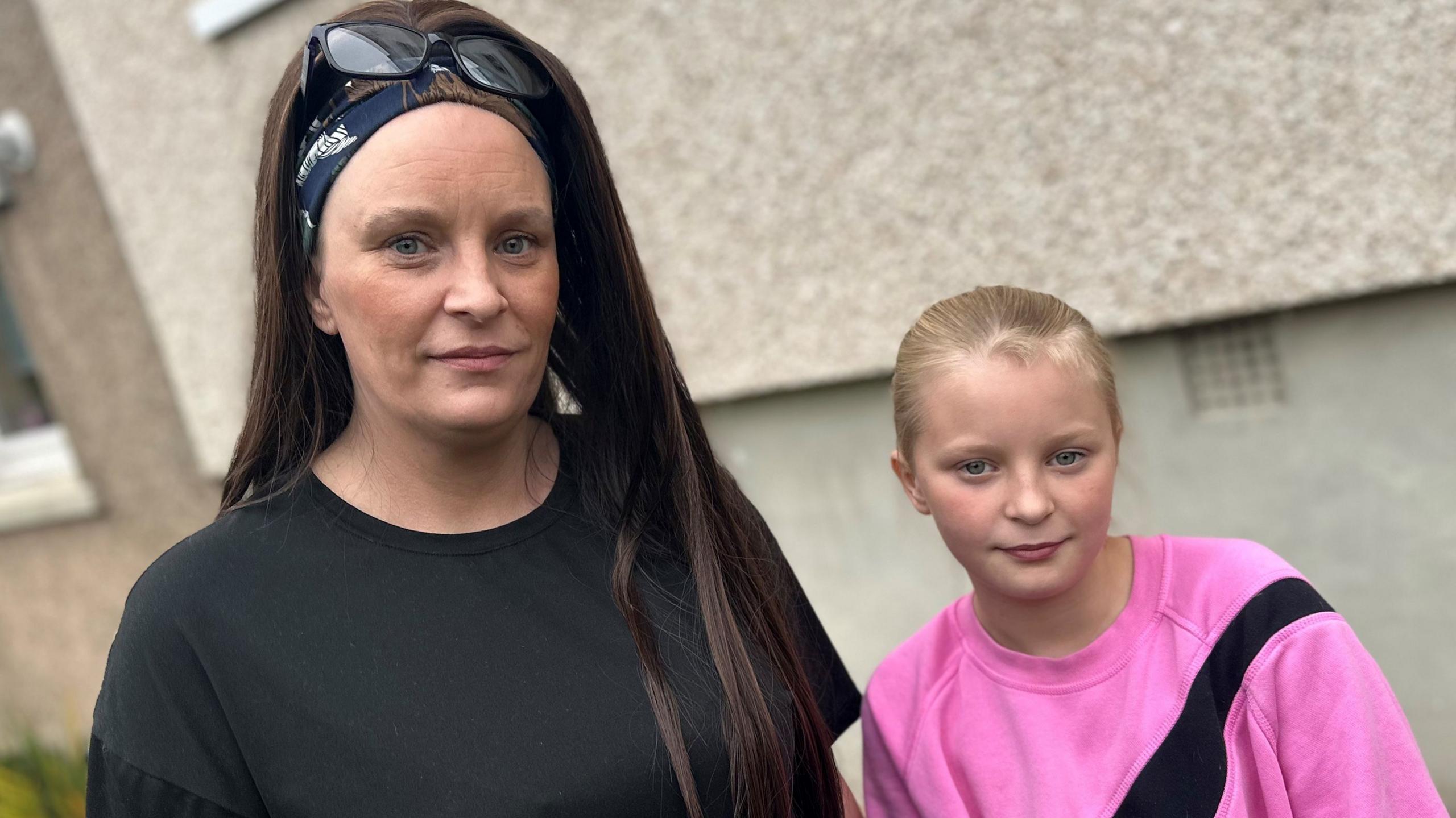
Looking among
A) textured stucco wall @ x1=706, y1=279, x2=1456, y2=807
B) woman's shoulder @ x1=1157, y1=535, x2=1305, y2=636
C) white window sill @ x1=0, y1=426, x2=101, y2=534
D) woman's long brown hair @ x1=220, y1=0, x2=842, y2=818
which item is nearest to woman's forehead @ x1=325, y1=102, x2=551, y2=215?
woman's long brown hair @ x1=220, y1=0, x2=842, y2=818

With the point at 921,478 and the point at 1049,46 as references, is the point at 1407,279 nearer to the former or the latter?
the point at 1049,46

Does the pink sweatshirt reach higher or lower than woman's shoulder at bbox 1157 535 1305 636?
lower

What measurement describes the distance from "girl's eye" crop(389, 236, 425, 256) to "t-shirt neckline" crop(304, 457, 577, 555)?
0.36 m

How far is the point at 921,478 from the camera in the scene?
5.31 feet

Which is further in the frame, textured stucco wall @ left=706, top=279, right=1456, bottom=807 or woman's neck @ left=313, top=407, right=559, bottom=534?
textured stucco wall @ left=706, top=279, right=1456, bottom=807

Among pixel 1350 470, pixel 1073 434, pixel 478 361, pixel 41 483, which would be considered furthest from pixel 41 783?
pixel 1350 470

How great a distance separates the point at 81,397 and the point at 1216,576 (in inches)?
214

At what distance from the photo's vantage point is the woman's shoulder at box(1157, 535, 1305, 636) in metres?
1.48

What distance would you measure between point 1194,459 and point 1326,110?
886 mm

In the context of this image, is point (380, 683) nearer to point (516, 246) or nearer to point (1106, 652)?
point (516, 246)

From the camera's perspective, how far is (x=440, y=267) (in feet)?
4.87

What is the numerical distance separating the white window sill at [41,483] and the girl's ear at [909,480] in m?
5.03

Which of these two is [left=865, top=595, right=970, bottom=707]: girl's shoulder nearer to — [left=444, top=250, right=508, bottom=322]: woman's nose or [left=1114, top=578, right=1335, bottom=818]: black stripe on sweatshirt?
[left=1114, top=578, right=1335, bottom=818]: black stripe on sweatshirt

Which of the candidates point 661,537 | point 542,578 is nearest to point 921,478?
point 661,537
